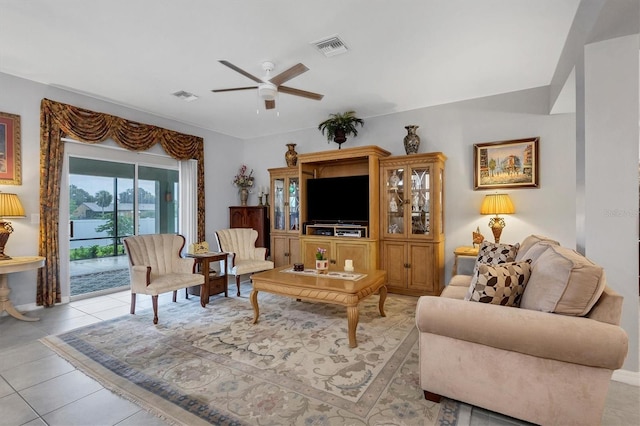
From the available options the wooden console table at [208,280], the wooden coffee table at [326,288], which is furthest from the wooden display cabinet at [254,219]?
the wooden coffee table at [326,288]

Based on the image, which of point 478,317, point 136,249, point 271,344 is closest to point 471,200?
point 478,317

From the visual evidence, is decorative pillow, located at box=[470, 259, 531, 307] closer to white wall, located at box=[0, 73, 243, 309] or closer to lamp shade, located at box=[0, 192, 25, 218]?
lamp shade, located at box=[0, 192, 25, 218]

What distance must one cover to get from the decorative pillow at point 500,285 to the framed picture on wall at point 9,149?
4.97m

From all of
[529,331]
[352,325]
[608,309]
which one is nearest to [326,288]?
[352,325]

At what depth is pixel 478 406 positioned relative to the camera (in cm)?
184

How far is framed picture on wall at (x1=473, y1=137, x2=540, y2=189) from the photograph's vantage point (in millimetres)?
4031

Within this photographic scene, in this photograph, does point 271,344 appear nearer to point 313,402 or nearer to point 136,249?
point 313,402

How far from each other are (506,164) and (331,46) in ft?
9.34

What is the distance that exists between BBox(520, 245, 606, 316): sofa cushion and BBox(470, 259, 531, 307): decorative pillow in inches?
2.5

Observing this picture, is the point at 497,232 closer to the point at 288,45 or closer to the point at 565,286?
the point at 565,286

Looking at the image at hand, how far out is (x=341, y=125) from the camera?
16.4 ft

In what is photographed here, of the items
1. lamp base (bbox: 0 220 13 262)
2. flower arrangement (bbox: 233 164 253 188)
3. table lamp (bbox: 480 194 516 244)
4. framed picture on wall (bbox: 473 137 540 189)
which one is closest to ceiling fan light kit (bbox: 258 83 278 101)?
framed picture on wall (bbox: 473 137 540 189)

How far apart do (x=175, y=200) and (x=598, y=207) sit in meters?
5.85

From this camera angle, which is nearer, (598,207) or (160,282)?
(598,207)
